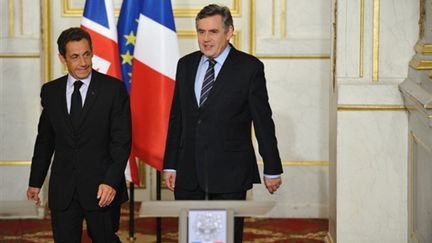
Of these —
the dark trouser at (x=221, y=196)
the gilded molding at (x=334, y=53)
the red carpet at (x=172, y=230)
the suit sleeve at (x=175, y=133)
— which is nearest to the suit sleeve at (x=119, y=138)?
the suit sleeve at (x=175, y=133)

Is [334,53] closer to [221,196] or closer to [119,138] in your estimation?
[221,196]

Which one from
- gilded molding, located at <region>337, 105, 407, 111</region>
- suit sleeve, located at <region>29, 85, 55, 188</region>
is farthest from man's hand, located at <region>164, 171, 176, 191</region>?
gilded molding, located at <region>337, 105, 407, 111</region>

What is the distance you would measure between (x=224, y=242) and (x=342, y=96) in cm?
237

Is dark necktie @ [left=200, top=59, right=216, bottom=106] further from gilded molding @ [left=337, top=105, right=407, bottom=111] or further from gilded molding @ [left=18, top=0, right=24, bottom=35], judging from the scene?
gilded molding @ [left=18, top=0, right=24, bottom=35]

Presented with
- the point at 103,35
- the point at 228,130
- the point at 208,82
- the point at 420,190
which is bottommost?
the point at 420,190

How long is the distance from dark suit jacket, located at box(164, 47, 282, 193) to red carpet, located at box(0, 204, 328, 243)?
202cm

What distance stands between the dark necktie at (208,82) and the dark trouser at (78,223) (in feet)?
2.38

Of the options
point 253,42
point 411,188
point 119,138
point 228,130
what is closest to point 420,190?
point 411,188

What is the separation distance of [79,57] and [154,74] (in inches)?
56.4

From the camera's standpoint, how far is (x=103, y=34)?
6.62 meters

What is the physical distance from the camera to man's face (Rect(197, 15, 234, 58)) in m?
5.14

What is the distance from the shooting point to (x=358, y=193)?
6332 mm

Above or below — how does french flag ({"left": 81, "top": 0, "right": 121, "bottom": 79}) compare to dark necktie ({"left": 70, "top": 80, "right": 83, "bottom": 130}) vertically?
above

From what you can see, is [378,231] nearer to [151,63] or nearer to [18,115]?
[151,63]
